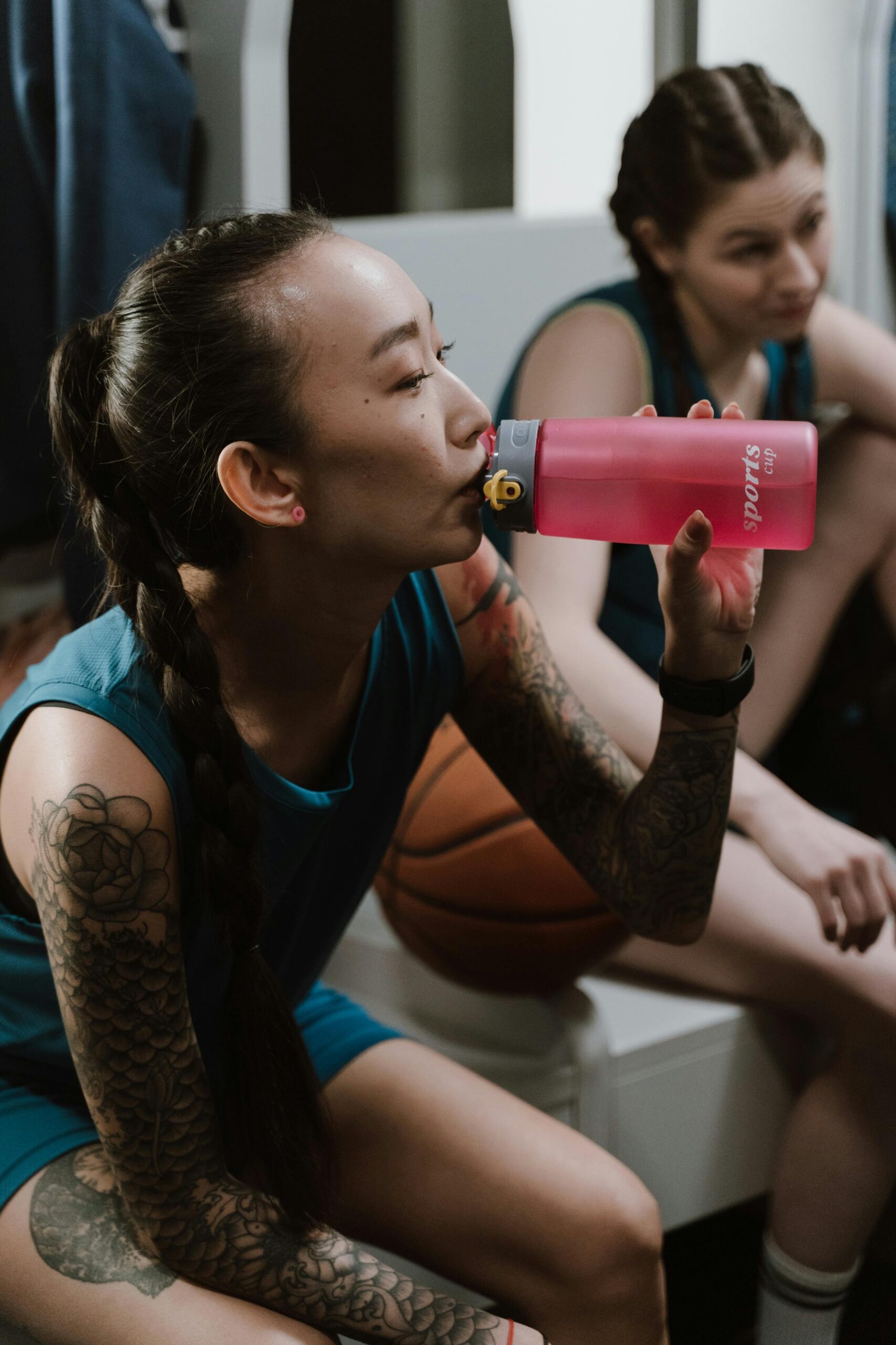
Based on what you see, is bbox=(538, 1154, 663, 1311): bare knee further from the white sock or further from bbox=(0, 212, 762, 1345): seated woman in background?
the white sock

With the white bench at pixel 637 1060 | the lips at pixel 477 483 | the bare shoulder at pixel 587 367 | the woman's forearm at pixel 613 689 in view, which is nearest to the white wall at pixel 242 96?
the bare shoulder at pixel 587 367

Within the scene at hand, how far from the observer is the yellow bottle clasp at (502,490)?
724 millimetres

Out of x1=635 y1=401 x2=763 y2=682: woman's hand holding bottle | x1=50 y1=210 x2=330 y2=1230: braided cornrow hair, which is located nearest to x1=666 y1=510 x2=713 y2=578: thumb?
x1=635 y1=401 x2=763 y2=682: woman's hand holding bottle

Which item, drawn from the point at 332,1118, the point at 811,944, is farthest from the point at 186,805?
the point at 811,944

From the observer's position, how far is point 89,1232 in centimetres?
76

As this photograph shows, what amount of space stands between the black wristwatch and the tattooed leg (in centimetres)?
44

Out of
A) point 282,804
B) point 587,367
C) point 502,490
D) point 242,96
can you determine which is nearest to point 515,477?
point 502,490

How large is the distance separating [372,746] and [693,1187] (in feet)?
1.93

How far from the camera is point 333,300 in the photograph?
724 mm

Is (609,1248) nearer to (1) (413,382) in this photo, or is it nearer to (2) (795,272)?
(1) (413,382)

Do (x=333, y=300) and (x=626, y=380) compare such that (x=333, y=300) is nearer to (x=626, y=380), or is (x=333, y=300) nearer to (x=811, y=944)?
(x=626, y=380)

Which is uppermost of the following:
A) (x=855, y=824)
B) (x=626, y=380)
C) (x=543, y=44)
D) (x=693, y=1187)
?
(x=543, y=44)

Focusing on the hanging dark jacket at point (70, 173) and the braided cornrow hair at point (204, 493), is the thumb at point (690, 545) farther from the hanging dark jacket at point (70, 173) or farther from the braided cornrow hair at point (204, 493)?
the hanging dark jacket at point (70, 173)

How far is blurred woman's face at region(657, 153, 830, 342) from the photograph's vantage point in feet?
→ 4.07
